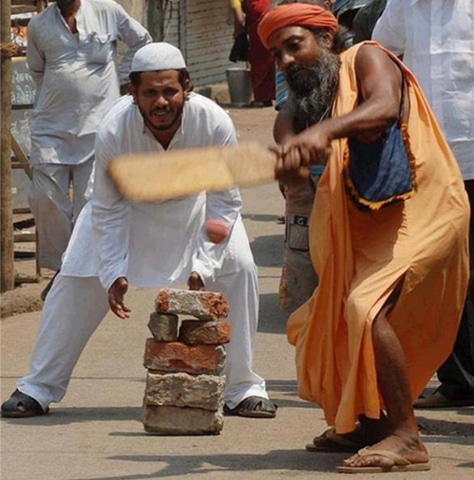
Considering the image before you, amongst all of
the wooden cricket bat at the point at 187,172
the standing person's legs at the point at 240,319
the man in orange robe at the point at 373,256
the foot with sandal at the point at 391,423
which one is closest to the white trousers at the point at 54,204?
the standing person's legs at the point at 240,319

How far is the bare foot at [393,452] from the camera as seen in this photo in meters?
6.01

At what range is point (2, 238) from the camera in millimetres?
10414

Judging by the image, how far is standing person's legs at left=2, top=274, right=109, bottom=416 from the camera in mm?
7375

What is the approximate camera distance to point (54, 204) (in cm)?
1052

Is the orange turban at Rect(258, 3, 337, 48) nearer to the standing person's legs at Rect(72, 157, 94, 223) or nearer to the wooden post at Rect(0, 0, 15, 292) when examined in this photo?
the wooden post at Rect(0, 0, 15, 292)

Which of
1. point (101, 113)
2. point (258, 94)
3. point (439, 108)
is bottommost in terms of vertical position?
point (258, 94)

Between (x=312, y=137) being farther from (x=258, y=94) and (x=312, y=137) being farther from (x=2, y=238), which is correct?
(x=258, y=94)

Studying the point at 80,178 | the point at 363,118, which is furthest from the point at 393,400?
the point at 80,178

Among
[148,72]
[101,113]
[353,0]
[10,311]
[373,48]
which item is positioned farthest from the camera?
[101,113]

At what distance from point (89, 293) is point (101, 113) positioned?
11.5 ft

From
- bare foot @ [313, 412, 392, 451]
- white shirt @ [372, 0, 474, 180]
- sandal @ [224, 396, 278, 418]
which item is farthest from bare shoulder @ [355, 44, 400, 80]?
sandal @ [224, 396, 278, 418]

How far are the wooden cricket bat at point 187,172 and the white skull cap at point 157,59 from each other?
1.42 metres

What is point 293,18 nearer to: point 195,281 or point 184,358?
point 195,281

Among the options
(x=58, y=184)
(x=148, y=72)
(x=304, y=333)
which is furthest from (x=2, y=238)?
(x=304, y=333)
